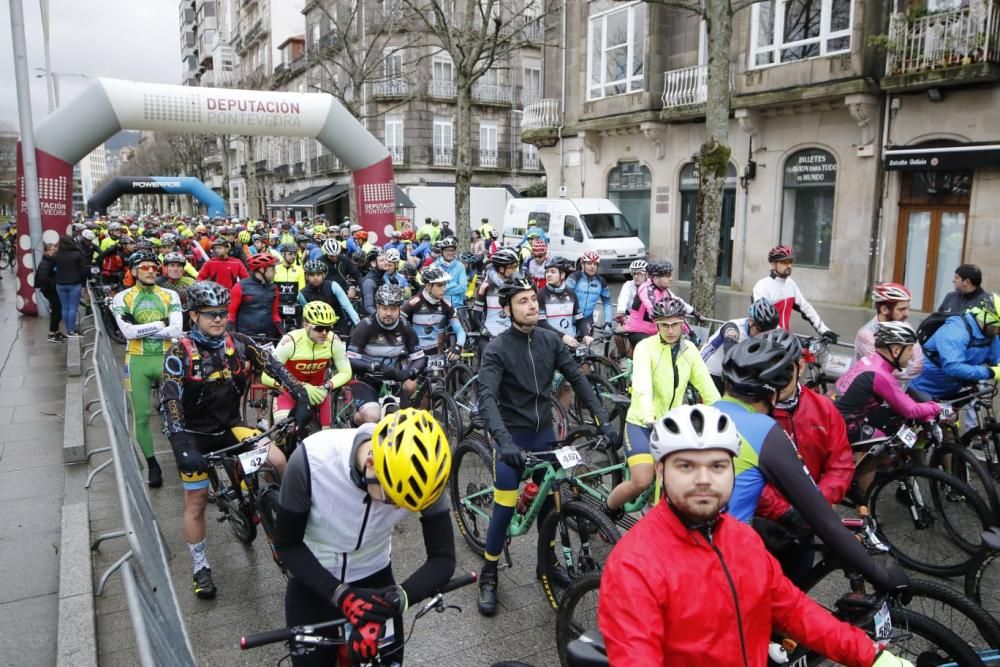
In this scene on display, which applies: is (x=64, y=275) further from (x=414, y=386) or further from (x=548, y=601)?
(x=548, y=601)

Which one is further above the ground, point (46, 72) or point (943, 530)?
point (46, 72)

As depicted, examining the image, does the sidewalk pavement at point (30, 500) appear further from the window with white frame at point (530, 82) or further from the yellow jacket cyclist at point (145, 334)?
the window with white frame at point (530, 82)

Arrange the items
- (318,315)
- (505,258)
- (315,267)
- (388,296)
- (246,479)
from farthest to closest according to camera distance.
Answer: (315,267)
(505,258)
(388,296)
(318,315)
(246,479)

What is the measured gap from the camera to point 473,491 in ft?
18.0

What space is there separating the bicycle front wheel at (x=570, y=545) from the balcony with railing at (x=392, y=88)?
3927cm

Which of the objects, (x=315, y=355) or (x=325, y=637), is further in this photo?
(x=315, y=355)

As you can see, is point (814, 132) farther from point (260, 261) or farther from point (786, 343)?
point (786, 343)

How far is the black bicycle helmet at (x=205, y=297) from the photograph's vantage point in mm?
5148

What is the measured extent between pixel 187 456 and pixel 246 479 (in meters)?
0.53

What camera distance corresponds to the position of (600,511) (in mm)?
4039

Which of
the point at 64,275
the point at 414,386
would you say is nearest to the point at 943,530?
the point at 414,386

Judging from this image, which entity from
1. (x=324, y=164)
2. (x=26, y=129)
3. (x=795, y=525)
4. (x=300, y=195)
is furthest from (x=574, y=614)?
(x=300, y=195)

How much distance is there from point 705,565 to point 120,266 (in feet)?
52.4

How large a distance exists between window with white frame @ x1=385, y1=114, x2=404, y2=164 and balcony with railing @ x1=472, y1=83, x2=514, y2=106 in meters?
4.34
